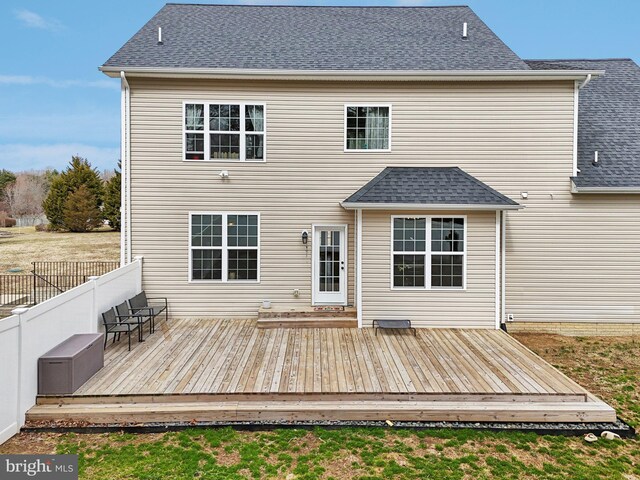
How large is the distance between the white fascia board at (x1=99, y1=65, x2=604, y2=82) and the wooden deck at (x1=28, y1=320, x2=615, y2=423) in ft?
19.4

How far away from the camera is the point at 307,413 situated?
473 centimetres

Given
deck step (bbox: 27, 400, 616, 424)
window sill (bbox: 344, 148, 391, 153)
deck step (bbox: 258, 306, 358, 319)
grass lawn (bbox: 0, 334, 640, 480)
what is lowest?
grass lawn (bbox: 0, 334, 640, 480)

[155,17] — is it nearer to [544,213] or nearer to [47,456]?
[47,456]

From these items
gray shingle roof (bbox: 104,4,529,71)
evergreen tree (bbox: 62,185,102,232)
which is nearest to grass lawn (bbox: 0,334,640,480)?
gray shingle roof (bbox: 104,4,529,71)

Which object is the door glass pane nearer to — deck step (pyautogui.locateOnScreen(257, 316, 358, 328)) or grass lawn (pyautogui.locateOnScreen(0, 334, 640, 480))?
deck step (pyautogui.locateOnScreen(257, 316, 358, 328))

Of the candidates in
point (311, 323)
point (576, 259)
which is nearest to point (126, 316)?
point (311, 323)

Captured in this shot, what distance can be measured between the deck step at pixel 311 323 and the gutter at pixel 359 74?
5.52 metres

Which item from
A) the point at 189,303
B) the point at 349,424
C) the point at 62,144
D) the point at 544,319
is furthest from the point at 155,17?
the point at 62,144

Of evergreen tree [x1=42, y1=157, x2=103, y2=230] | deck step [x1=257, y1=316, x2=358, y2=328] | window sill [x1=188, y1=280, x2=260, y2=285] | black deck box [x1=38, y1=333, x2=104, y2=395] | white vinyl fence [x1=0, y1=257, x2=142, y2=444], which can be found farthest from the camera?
evergreen tree [x1=42, y1=157, x2=103, y2=230]

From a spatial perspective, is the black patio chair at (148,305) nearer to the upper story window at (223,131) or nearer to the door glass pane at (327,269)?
the upper story window at (223,131)

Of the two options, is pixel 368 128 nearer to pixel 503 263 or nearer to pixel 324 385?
pixel 503 263

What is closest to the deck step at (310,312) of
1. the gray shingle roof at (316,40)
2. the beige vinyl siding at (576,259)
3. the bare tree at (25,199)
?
the beige vinyl siding at (576,259)

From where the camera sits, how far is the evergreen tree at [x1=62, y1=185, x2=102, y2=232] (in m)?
29.2

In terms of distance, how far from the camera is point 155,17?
417 inches
